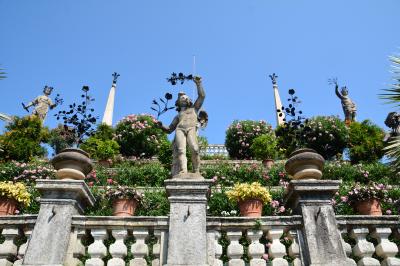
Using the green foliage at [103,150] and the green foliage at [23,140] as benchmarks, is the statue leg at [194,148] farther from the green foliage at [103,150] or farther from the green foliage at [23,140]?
the green foliage at [23,140]

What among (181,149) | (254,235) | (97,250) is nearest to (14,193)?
(97,250)

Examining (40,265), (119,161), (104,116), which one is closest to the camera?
(40,265)

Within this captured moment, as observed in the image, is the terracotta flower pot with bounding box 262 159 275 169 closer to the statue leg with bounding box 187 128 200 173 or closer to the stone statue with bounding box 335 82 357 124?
the statue leg with bounding box 187 128 200 173

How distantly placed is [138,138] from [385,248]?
52.7 feet

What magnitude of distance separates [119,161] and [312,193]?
40.0ft

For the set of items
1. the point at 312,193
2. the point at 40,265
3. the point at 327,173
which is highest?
the point at 327,173

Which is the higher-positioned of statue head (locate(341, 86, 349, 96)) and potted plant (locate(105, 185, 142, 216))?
statue head (locate(341, 86, 349, 96))

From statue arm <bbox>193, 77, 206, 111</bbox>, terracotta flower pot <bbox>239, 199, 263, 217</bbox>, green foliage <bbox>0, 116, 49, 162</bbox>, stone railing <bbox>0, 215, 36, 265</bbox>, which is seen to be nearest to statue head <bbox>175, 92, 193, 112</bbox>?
statue arm <bbox>193, 77, 206, 111</bbox>

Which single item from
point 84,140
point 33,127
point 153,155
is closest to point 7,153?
point 33,127

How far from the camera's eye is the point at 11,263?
15.9ft

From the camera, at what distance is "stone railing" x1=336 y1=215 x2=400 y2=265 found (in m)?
4.80

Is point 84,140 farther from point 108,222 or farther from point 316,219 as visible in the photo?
point 316,219

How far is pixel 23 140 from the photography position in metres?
17.2

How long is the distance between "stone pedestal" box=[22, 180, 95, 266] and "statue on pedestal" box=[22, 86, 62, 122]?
60.9ft
